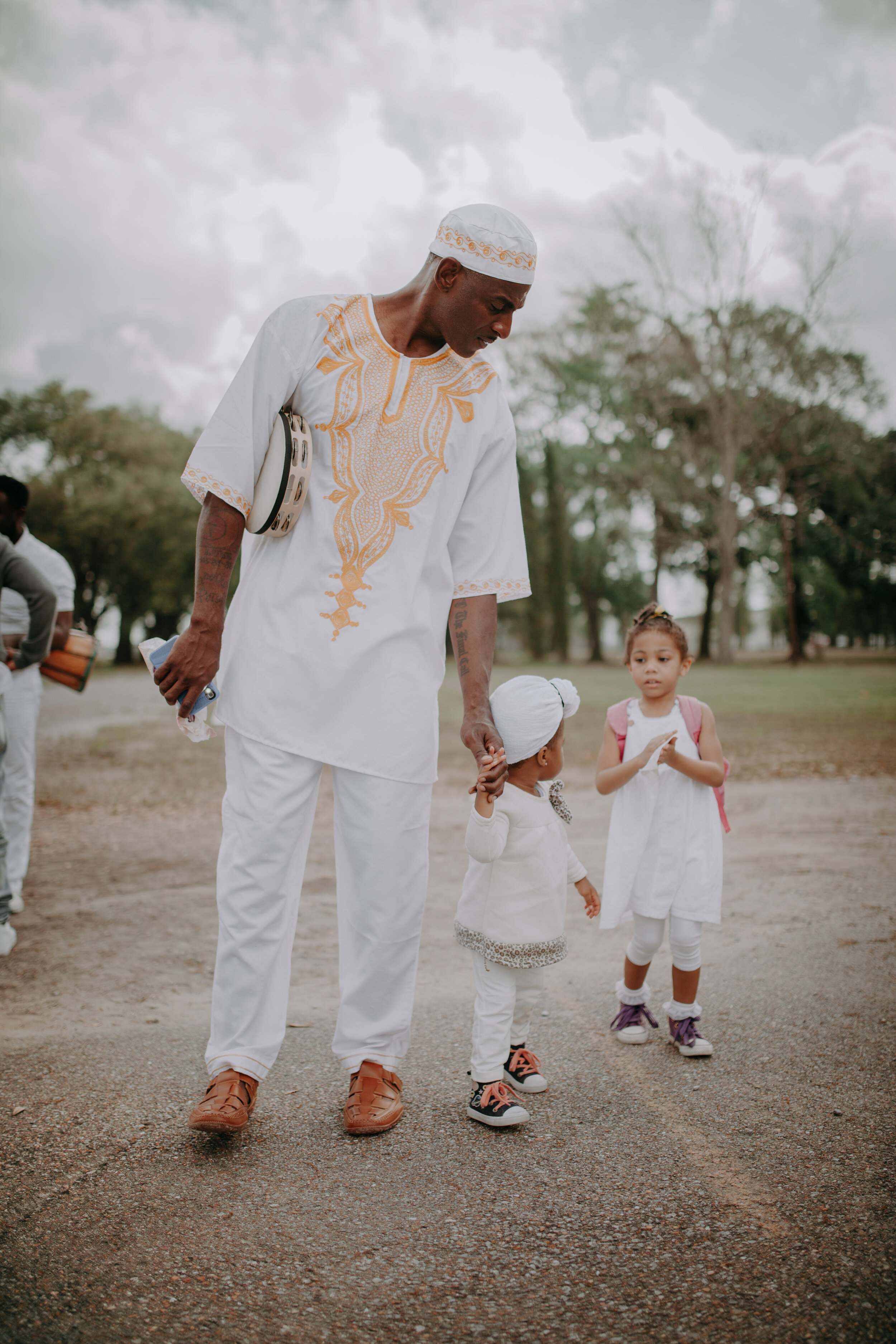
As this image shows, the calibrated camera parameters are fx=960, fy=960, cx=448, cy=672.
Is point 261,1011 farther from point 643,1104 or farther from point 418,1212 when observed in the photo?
point 643,1104

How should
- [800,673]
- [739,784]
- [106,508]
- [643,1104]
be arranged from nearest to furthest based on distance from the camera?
1. [643,1104]
2. [739,784]
3. [800,673]
4. [106,508]

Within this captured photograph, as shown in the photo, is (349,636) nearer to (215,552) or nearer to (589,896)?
(215,552)

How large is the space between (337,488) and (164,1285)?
1931 mm

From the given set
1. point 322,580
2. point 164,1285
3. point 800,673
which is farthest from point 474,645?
point 800,673

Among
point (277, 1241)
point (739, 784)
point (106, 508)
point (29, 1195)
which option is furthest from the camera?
point (106, 508)

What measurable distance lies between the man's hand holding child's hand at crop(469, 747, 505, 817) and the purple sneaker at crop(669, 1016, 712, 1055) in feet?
3.99

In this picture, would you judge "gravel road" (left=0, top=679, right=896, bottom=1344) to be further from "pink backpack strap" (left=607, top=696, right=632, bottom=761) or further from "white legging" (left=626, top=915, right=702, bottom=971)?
"pink backpack strap" (left=607, top=696, right=632, bottom=761)

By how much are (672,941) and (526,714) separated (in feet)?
3.68

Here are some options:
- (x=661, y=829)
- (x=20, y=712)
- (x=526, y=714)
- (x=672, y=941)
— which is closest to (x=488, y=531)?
(x=526, y=714)

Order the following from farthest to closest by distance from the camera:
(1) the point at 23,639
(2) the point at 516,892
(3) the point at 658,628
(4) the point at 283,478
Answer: (1) the point at 23,639 < (3) the point at 658,628 < (2) the point at 516,892 < (4) the point at 283,478

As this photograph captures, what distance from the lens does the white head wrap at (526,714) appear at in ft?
9.32

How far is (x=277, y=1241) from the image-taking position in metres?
2.08

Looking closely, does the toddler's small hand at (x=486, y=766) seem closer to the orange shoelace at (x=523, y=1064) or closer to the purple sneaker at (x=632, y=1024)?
the orange shoelace at (x=523, y=1064)

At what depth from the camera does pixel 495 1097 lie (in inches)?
105
